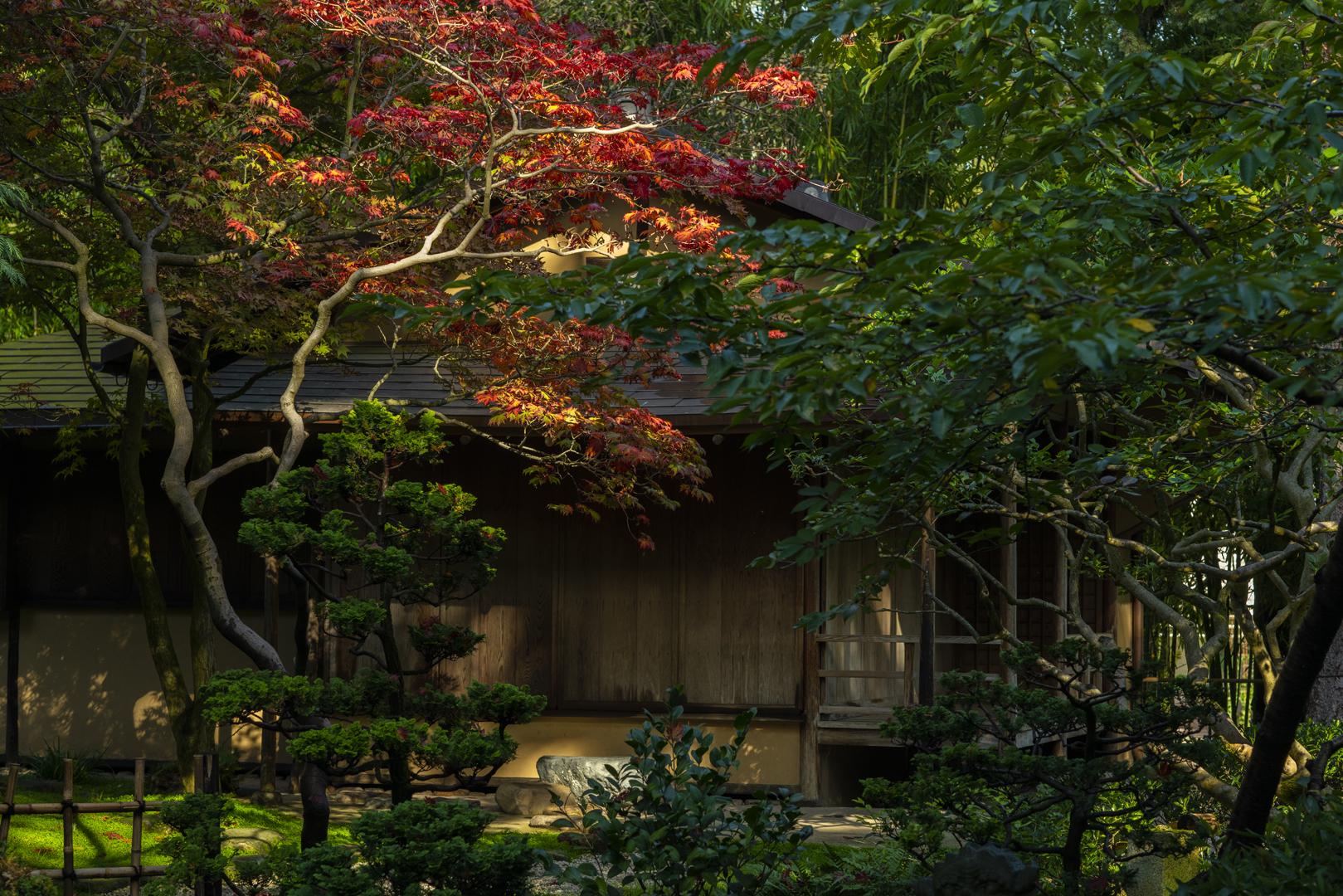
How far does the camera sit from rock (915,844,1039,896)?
15.2 ft

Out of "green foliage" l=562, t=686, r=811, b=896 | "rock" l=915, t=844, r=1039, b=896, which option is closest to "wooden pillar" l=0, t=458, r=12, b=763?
"green foliage" l=562, t=686, r=811, b=896

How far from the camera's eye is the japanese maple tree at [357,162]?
280 inches

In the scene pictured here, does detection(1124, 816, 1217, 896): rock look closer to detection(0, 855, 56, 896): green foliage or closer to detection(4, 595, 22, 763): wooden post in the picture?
detection(0, 855, 56, 896): green foliage

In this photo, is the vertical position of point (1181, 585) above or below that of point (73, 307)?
below

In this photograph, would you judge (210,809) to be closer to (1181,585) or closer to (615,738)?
(615,738)

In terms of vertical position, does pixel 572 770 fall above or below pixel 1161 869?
above

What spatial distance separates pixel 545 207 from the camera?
8.07 metres

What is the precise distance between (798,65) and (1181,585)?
4247 millimetres

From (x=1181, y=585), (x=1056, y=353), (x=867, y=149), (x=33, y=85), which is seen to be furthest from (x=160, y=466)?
(x=867, y=149)

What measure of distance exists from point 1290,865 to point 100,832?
24.1 feet

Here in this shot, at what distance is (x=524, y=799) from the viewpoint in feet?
29.4

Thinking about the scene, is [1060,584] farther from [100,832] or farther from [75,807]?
[75,807]

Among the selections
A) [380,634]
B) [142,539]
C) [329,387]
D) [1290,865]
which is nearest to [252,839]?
[142,539]

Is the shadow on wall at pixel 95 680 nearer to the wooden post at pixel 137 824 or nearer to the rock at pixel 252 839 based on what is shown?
the rock at pixel 252 839
